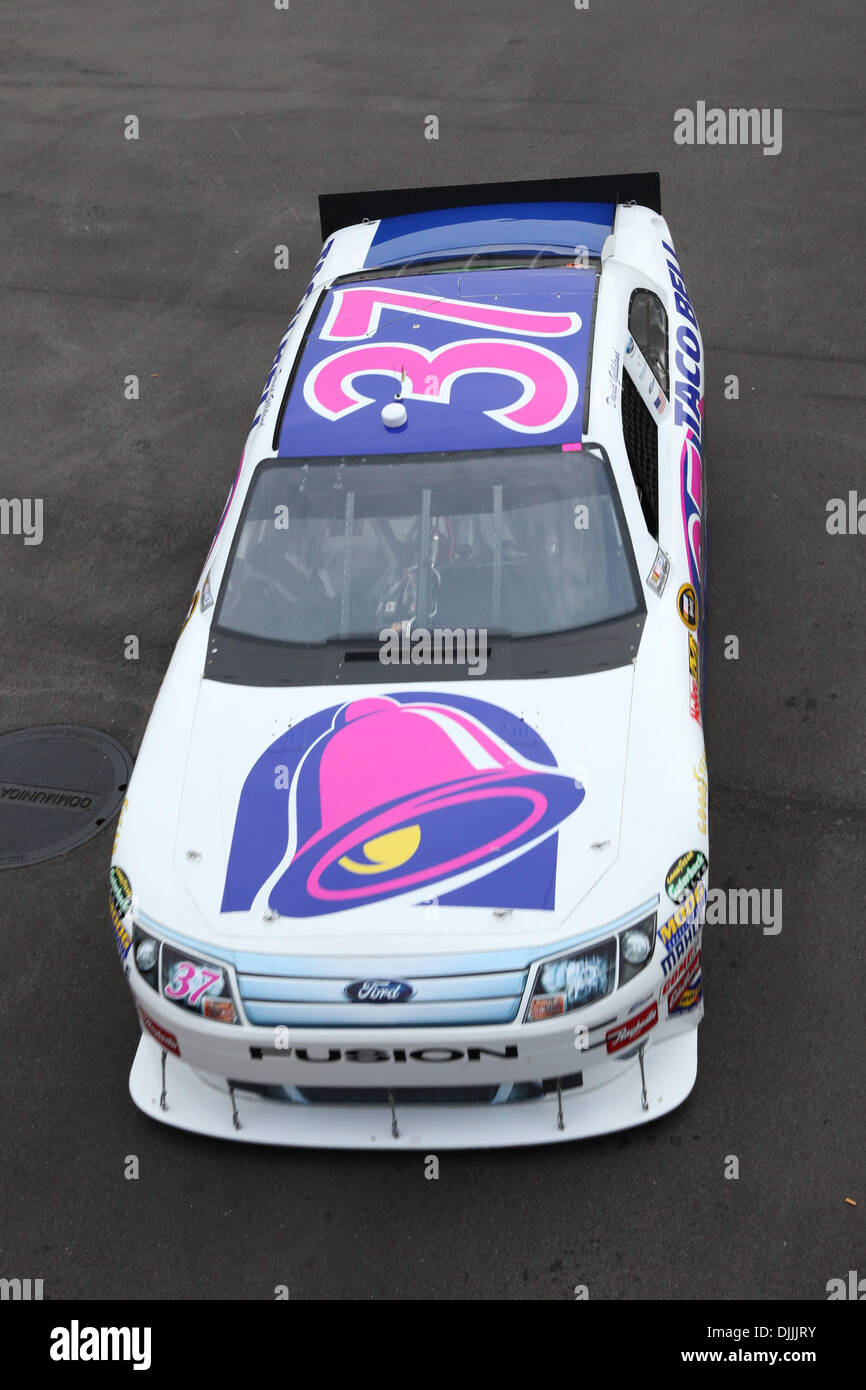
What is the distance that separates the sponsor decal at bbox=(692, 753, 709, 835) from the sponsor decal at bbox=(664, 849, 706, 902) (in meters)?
0.10

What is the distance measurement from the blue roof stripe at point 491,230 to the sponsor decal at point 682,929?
3.48 meters

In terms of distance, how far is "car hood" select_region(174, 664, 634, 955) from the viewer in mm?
3916

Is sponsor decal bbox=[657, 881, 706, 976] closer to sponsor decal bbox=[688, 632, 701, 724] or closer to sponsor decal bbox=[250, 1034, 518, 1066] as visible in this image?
sponsor decal bbox=[250, 1034, 518, 1066]

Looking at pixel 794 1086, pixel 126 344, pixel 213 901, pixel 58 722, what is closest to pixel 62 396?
pixel 126 344

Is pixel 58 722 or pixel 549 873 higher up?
pixel 58 722

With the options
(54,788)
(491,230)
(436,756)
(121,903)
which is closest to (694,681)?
(436,756)

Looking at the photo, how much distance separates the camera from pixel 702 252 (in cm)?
898

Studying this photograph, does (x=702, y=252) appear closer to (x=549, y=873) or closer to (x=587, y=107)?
(x=587, y=107)

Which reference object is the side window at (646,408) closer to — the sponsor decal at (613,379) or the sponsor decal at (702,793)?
the sponsor decal at (613,379)

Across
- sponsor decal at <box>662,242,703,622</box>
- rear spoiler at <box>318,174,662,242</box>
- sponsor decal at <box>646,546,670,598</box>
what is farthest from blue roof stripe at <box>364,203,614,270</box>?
sponsor decal at <box>646,546,670,598</box>

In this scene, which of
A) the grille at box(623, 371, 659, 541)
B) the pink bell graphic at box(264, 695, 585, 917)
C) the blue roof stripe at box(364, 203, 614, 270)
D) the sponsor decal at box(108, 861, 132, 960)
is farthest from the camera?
the blue roof stripe at box(364, 203, 614, 270)

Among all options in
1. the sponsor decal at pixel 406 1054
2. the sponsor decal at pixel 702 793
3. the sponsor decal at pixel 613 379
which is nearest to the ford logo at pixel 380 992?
the sponsor decal at pixel 406 1054
